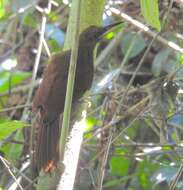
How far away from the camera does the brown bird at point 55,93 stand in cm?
239

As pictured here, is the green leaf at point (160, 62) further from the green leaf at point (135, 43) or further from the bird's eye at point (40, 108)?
the bird's eye at point (40, 108)

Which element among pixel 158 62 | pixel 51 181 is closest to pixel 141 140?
pixel 158 62

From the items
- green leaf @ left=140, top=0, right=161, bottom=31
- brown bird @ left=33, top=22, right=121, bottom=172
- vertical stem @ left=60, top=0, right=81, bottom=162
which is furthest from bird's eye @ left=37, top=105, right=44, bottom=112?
green leaf @ left=140, top=0, right=161, bottom=31

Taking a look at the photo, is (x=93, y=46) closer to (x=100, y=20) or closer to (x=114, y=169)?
(x=100, y=20)

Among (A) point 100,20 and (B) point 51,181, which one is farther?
(A) point 100,20

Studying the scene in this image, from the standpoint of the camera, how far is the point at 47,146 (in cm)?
243

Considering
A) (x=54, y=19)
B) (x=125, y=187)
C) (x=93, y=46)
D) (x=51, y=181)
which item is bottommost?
(x=125, y=187)

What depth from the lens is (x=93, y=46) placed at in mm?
3023

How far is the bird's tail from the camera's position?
2.23 metres

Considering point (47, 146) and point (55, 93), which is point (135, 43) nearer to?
point (55, 93)

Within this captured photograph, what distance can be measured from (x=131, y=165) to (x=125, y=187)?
208mm

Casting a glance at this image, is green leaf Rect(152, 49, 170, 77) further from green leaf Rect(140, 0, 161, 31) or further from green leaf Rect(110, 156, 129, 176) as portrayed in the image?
green leaf Rect(140, 0, 161, 31)

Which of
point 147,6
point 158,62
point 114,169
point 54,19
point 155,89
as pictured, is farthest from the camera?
point 54,19

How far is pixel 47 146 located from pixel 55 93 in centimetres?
32
